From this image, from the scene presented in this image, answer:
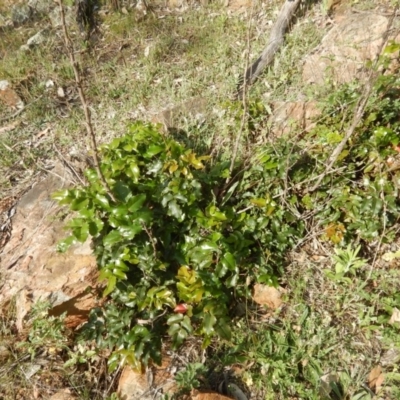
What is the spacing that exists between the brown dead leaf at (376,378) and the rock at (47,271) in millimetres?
1803

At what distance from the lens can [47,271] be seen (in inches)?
104

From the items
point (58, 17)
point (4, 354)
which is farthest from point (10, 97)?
point (4, 354)

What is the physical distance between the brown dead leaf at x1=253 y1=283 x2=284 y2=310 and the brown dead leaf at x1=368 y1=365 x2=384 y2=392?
67 centimetres

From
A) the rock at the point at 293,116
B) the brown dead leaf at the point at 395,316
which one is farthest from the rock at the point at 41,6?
the brown dead leaf at the point at 395,316

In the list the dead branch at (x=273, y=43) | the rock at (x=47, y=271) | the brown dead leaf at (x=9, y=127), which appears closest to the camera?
the rock at (x=47, y=271)

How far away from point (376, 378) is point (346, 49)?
2.82 m

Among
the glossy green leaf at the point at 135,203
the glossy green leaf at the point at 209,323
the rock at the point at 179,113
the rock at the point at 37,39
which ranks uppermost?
the rock at the point at 37,39

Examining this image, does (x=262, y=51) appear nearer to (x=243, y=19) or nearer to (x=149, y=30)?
(x=243, y=19)

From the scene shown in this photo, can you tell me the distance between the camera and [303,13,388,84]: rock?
3.37 m

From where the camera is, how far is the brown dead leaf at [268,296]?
257 cm

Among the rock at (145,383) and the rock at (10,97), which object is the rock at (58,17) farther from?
the rock at (145,383)

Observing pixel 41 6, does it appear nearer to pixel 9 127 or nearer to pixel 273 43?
pixel 9 127

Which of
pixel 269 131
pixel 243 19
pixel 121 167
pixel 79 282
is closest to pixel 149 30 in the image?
pixel 243 19

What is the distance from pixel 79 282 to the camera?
2.58 metres
